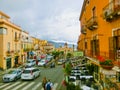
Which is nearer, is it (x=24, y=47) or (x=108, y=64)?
(x=108, y=64)

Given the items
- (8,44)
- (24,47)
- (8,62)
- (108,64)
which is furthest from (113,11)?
(24,47)

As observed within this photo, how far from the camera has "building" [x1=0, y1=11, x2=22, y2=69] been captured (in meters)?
50.0

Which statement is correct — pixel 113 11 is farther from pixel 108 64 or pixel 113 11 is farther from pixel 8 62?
pixel 8 62

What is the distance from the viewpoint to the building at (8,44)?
164ft

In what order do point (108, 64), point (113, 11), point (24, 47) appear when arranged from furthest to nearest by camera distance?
point (24, 47), point (108, 64), point (113, 11)

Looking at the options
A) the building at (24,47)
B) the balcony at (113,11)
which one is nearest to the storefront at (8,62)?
the building at (24,47)

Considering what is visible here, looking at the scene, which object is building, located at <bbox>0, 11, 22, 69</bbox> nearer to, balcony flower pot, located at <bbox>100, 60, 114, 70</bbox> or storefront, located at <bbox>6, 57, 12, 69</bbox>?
storefront, located at <bbox>6, 57, 12, 69</bbox>

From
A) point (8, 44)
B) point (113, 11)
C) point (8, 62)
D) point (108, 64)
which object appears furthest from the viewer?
point (8, 44)

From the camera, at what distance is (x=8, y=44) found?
54.3 meters

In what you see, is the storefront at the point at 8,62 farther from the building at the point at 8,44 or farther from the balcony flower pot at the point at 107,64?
the balcony flower pot at the point at 107,64

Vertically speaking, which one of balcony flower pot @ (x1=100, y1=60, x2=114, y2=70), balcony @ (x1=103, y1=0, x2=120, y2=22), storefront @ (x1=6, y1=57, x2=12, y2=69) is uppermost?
balcony @ (x1=103, y1=0, x2=120, y2=22)

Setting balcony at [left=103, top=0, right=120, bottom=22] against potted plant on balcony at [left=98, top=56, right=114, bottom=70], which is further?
potted plant on balcony at [left=98, top=56, right=114, bottom=70]

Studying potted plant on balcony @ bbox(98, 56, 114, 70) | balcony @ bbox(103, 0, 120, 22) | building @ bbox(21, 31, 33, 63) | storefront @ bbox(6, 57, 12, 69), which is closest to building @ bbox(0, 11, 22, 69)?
storefront @ bbox(6, 57, 12, 69)

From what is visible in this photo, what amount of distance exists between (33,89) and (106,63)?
1123cm
